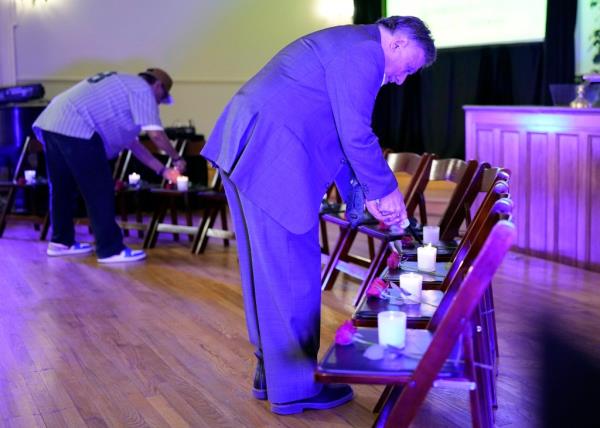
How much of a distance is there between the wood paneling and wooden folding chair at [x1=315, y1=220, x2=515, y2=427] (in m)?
3.18

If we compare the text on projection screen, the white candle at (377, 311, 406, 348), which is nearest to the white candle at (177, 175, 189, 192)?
the text on projection screen

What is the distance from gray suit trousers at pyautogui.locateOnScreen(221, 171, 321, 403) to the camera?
8.98 feet

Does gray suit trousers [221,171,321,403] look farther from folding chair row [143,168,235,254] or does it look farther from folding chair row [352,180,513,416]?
folding chair row [143,168,235,254]

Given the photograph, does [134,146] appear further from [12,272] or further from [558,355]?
[558,355]

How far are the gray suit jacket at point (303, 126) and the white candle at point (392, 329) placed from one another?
1.79ft

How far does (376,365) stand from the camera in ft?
6.78

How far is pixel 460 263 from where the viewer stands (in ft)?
8.98

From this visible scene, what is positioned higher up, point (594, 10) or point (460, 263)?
point (594, 10)

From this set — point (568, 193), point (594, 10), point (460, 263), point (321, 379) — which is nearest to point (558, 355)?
point (321, 379)

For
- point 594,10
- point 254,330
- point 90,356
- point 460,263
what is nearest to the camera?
point 460,263

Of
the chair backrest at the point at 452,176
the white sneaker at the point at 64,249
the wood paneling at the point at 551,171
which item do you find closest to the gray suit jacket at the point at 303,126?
the chair backrest at the point at 452,176

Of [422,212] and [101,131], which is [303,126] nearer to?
[422,212]

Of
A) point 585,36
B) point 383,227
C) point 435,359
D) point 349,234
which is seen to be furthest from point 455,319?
point 585,36

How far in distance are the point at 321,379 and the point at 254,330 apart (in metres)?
0.94
